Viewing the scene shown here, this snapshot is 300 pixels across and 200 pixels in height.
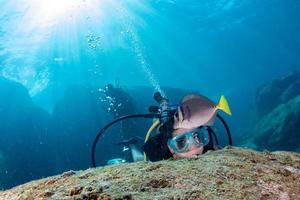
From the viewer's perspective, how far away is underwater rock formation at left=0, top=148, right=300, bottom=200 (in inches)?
66.1

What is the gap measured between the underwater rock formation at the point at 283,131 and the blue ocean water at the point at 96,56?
6.78 m

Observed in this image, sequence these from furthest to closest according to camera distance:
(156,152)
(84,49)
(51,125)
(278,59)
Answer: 1. (278,59)
2. (84,49)
3. (51,125)
4. (156,152)

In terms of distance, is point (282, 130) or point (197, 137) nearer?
point (197, 137)

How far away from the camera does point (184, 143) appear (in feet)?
9.48

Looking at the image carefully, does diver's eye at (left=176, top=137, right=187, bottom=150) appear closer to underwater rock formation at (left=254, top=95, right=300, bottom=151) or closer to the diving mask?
the diving mask

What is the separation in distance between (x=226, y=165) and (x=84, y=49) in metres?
40.2

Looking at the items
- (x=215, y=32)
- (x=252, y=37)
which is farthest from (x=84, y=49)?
(x=252, y=37)

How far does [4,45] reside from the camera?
2916cm

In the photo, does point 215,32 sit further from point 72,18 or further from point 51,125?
point 51,125

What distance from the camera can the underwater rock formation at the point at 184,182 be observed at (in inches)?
66.1

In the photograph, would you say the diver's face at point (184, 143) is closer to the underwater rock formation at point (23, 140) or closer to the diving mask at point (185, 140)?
the diving mask at point (185, 140)

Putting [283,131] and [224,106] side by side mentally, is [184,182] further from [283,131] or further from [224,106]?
[283,131]

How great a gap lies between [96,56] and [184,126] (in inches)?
1799

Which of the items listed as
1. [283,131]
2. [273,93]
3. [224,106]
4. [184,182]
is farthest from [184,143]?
[273,93]
